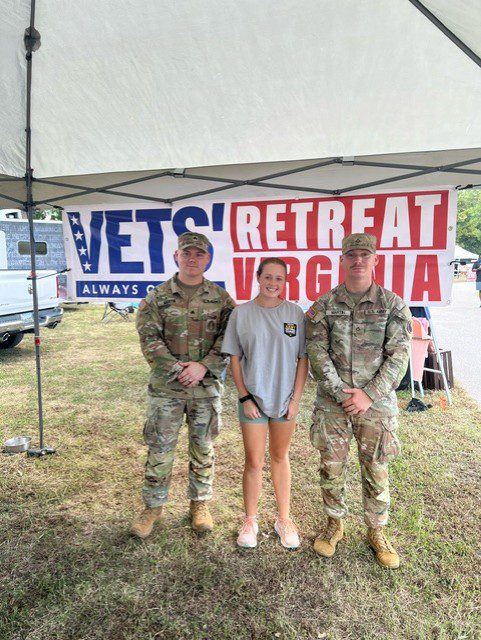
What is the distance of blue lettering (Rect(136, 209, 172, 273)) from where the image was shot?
11.1ft

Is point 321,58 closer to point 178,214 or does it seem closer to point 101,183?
point 178,214

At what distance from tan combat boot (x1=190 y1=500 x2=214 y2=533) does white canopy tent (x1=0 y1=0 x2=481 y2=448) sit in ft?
7.43

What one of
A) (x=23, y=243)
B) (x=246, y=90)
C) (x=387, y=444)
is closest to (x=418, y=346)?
(x=387, y=444)

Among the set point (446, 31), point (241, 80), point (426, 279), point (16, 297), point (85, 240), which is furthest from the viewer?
point (16, 297)

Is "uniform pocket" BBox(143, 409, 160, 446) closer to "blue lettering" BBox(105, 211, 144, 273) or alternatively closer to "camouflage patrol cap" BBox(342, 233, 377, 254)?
"blue lettering" BBox(105, 211, 144, 273)

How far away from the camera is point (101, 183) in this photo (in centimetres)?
321

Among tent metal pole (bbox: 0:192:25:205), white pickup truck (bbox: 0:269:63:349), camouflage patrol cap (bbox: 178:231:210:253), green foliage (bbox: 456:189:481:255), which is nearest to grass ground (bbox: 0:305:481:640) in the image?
camouflage patrol cap (bbox: 178:231:210:253)

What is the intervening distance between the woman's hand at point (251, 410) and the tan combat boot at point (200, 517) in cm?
88

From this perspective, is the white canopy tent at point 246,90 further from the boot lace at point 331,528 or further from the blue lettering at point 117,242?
the boot lace at point 331,528

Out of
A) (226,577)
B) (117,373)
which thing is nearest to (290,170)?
(226,577)

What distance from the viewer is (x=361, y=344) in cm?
241

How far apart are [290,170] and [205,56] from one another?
0.85m

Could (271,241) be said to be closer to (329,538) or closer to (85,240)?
(85,240)

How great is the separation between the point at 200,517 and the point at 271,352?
1.30m
